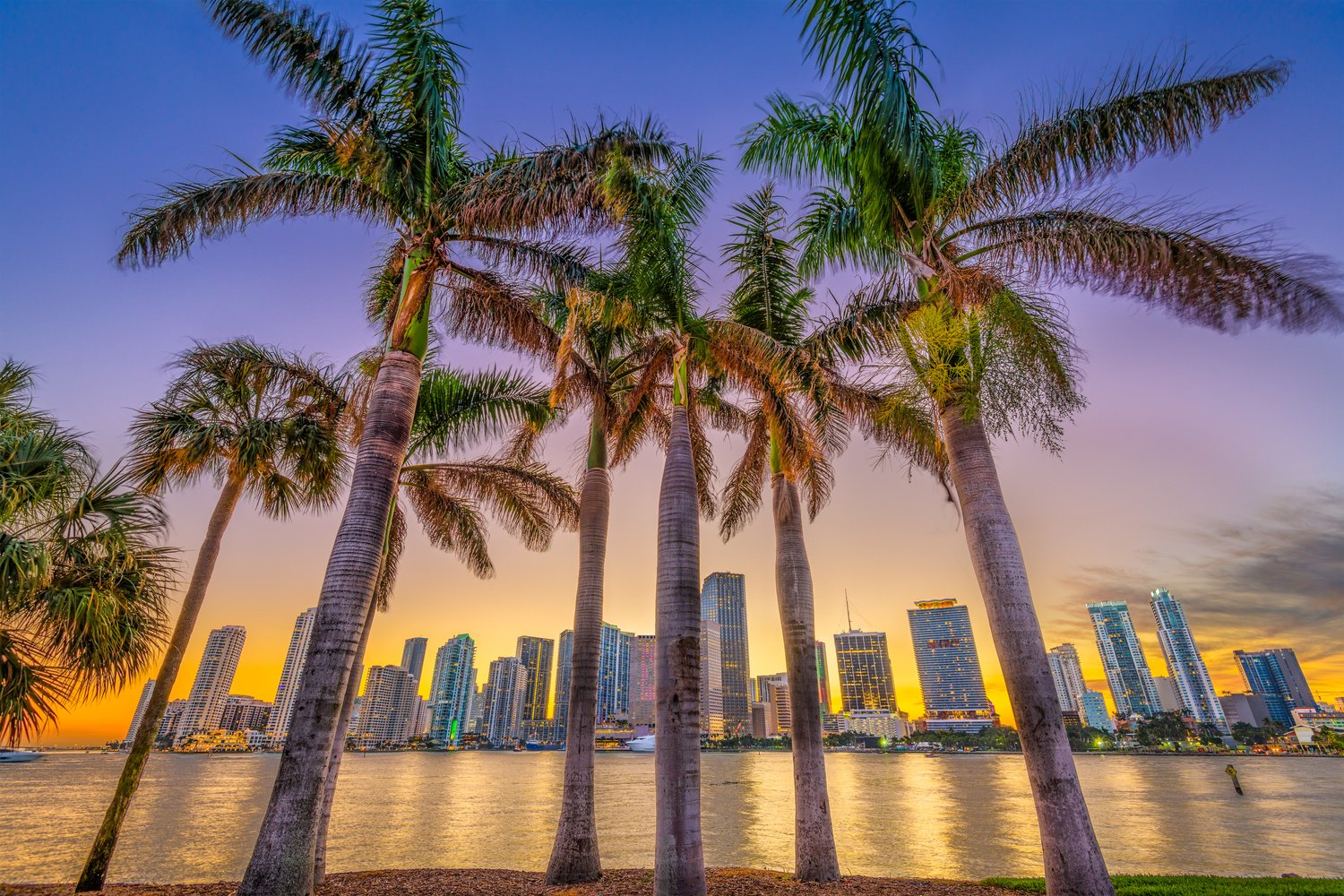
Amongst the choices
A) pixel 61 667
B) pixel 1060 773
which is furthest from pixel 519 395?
pixel 1060 773

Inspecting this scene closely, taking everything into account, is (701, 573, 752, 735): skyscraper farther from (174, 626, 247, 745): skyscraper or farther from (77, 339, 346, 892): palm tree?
(77, 339, 346, 892): palm tree

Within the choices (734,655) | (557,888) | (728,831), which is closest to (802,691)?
(557,888)

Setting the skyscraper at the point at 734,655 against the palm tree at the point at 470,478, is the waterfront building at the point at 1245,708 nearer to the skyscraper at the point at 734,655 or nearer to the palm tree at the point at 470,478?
the skyscraper at the point at 734,655

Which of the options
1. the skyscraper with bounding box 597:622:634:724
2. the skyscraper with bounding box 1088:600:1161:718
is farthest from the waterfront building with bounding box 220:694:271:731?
the skyscraper with bounding box 1088:600:1161:718

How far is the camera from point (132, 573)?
7.55 meters

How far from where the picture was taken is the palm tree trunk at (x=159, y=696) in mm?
8578

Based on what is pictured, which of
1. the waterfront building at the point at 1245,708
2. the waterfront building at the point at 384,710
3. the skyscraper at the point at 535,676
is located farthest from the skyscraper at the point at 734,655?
the waterfront building at the point at 1245,708

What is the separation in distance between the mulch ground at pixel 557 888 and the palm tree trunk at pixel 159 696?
1.59 ft

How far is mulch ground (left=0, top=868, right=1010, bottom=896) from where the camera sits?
823 cm

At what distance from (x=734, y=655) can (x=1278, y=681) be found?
17718 centimetres

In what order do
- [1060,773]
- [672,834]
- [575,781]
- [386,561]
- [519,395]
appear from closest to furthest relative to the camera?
[1060,773] → [672,834] → [575,781] → [519,395] → [386,561]

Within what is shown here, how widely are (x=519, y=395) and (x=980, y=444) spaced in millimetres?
9092

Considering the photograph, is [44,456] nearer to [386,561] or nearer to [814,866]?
[386,561]

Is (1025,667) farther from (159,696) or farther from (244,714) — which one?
(244,714)
